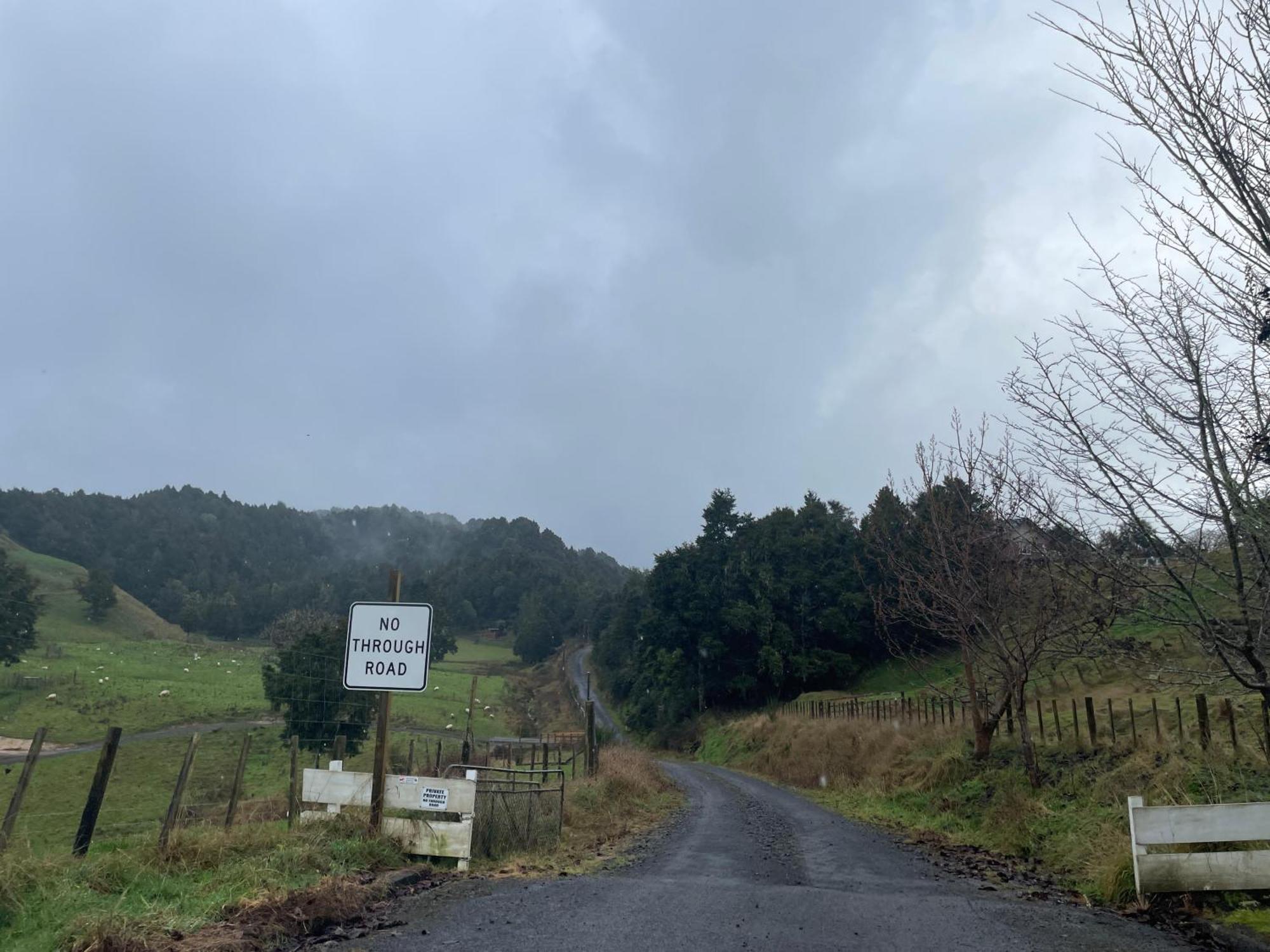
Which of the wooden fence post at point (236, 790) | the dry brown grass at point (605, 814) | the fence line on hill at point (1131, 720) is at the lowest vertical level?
the dry brown grass at point (605, 814)

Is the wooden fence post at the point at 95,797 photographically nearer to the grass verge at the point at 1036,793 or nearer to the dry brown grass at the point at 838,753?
the grass verge at the point at 1036,793

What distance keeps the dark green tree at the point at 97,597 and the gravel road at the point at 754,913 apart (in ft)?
164

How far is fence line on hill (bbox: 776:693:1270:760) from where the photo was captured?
11594 mm

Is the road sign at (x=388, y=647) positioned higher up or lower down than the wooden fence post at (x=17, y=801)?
higher up

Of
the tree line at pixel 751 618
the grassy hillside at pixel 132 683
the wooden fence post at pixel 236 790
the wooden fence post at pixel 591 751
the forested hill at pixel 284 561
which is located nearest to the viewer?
the wooden fence post at pixel 236 790

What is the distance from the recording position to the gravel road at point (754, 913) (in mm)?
6191

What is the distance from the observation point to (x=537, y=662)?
355 ft

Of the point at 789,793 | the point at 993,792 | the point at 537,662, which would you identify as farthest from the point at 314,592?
the point at 993,792

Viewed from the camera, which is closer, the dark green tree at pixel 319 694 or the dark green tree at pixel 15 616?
the dark green tree at pixel 15 616

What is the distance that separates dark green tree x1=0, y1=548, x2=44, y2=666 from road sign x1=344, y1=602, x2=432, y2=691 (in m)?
21.9

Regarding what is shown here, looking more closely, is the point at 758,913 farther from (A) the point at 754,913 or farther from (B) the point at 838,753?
(B) the point at 838,753

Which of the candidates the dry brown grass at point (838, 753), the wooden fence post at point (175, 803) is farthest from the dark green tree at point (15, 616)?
the dry brown grass at point (838, 753)

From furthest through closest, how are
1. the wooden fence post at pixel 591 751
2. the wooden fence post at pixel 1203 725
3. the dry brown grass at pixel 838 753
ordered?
the wooden fence post at pixel 591 751 < the dry brown grass at pixel 838 753 < the wooden fence post at pixel 1203 725

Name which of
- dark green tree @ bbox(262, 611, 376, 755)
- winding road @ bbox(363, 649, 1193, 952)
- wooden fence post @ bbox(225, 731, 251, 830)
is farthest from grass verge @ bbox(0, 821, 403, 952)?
dark green tree @ bbox(262, 611, 376, 755)
